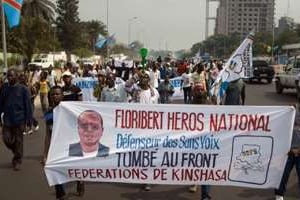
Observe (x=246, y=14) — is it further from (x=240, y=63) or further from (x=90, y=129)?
(x=90, y=129)

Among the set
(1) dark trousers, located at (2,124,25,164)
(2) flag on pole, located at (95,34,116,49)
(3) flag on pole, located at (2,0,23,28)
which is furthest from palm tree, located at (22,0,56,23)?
(1) dark trousers, located at (2,124,25,164)

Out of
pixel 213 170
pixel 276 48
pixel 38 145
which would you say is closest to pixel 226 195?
pixel 213 170

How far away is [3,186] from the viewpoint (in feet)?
27.6

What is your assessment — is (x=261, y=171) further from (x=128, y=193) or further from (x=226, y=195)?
(x=128, y=193)

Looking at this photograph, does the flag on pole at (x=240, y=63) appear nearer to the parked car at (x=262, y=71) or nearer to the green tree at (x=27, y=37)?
the parked car at (x=262, y=71)

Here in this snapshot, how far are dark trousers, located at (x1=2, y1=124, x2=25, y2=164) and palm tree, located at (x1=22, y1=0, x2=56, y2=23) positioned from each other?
79.9 meters

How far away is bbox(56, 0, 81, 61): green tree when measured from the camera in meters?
114

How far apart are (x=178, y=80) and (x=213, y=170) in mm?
14869

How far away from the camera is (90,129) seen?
7.26 metres

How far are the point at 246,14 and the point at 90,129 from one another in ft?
380

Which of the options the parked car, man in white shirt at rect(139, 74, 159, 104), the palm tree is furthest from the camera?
the palm tree

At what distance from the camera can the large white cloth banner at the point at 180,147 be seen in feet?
23.3

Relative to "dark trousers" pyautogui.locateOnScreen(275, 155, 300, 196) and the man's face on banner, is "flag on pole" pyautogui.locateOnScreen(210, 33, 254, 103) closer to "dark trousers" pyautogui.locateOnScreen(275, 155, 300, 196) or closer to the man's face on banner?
"dark trousers" pyautogui.locateOnScreen(275, 155, 300, 196)

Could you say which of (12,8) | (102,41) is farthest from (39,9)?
(12,8)
